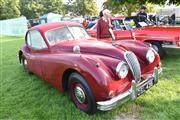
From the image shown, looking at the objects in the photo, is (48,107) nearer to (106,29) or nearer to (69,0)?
(106,29)

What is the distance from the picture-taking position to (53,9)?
72.4 m

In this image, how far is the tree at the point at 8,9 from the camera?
176 ft

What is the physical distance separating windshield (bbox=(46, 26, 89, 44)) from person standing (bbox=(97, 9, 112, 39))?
6.04 feet

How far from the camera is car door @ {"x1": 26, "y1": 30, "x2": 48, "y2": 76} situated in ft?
18.7

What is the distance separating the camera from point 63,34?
5.77 m

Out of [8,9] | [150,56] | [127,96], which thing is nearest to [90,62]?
[127,96]

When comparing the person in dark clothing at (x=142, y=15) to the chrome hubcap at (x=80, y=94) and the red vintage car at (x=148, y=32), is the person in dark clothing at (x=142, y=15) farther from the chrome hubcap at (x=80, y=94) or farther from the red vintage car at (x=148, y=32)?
the chrome hubcap at (x=80, y=94)

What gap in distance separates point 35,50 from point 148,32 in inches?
154

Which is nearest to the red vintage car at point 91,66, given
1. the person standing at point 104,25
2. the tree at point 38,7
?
the person standing at point 104,25

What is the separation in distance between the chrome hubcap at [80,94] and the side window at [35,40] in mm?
1569

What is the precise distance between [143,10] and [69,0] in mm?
66204

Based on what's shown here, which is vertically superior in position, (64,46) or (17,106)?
(64,46)

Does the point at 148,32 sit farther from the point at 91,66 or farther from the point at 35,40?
the point at 91,66

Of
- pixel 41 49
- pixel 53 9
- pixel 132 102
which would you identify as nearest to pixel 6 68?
pixel 41 49
